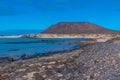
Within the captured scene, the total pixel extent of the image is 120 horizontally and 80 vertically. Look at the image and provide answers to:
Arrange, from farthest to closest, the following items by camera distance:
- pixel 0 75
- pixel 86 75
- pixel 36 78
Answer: pixel 0 75, pixel 36 78, pixel 86 75

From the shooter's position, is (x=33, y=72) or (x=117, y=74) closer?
(x=117, y=74)

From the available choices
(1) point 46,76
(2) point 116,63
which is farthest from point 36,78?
(2) point 116,63

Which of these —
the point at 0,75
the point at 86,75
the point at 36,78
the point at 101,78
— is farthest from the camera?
the point at 0,75

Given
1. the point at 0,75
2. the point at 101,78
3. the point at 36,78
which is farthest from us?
the point at 0,75

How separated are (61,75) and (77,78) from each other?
6.52 ft

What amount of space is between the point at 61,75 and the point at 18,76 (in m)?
2.52

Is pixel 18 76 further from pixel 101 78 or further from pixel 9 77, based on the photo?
pixel 101 78

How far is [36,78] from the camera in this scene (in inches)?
746

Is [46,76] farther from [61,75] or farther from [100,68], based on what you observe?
[100,68]

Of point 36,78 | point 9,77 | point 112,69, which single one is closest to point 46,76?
point 36,78

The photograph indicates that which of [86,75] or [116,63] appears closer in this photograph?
[86,75]

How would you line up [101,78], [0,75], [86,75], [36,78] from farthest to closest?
1. [0,75]
2. [36,78]
3. [86,75]
4. [101,78]

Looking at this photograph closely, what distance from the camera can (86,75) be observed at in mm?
17797

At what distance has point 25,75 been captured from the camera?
65.5 ft
